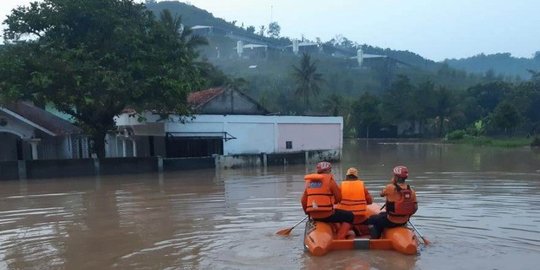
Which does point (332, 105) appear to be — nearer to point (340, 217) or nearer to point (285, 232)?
point (285, 232)

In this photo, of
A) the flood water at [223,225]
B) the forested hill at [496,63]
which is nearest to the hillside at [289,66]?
the forested hill at [496,63]

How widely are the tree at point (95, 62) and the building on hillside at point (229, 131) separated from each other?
2911mm

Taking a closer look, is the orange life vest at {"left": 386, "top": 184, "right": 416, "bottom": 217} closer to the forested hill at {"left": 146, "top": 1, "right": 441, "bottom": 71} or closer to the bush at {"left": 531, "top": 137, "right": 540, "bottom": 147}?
the bush at {"left": 531, "top": 137, "right": 540, "bottom": 147}

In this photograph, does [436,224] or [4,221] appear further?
[4,221]

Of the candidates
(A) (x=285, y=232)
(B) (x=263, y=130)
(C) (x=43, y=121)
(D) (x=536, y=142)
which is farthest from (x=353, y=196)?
(D) (x=536, y=142)

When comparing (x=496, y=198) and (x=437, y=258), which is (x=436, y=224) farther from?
(x=496, y=198)

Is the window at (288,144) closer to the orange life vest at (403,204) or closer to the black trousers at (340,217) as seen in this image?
the black trousers at (340,217)

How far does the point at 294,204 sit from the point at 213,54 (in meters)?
111

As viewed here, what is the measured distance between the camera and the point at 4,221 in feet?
40.7

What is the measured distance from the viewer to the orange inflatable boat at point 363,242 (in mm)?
8352

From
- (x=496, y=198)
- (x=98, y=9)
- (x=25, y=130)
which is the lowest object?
(x=496, y=198)

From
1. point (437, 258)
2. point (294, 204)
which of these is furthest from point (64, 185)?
point (437, 258)

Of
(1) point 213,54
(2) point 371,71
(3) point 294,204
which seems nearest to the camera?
(3) point 294,204

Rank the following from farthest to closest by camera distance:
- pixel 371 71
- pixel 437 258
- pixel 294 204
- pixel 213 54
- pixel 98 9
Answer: pixel 213 54
pixel 371 71
pixel 98 9
pixel 294 204
pixel 437 258
